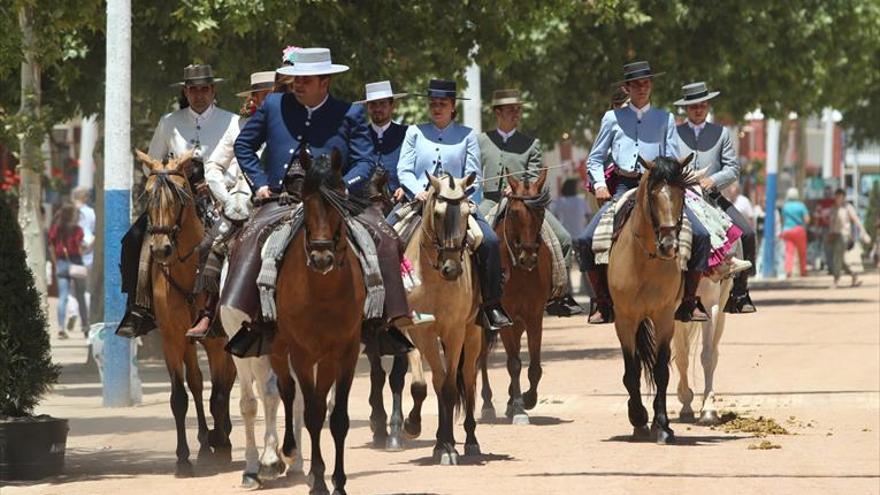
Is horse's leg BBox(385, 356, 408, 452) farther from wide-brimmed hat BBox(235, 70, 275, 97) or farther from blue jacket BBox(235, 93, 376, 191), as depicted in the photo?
blue jacket BBox(235, 93, 376, 191)

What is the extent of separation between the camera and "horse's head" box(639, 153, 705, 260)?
54.0 feet

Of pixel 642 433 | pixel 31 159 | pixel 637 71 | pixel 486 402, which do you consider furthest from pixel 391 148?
pixel 31 159

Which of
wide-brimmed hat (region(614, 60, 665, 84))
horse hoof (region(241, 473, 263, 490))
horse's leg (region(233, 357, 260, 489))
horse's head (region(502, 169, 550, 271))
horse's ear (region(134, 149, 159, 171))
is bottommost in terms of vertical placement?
horse hoof (region(241, 473, 263, 490))

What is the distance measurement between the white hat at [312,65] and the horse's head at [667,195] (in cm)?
379

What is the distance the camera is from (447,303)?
1548cm

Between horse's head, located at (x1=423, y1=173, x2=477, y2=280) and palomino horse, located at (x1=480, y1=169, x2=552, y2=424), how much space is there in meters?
3.43

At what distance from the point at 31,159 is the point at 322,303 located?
11.8 metres

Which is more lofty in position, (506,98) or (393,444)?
(506,98)

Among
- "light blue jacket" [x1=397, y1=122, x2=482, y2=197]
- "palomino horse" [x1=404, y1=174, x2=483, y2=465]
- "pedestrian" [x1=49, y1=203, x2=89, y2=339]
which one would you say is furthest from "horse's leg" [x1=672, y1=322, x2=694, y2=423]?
"pedestrian" [x1=49, y1=203, x2=89, y2=339]

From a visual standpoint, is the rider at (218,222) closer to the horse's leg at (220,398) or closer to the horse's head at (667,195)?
the horse's leg at (220,398)

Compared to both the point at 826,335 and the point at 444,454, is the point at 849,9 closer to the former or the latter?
the point at 826,335

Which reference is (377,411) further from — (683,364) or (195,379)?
(683,364)

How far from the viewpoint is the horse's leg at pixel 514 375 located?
60.6ft

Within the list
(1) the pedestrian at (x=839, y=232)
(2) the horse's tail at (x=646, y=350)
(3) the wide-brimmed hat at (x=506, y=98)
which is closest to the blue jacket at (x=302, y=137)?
(2) the horse's tail at (x=646, y=350)
